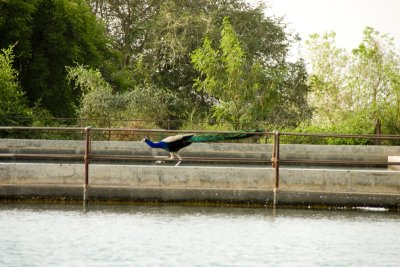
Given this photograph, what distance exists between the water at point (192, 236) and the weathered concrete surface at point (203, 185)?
1.41 feet

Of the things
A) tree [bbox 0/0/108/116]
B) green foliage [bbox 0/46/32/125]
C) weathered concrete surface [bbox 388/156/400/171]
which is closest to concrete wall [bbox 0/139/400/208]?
weathered concrete surface [bbox 388/156/400/171]

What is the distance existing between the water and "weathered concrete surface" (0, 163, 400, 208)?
43 centimetres

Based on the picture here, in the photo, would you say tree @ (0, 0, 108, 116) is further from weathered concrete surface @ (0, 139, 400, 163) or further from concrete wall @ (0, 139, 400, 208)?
concrete wall @ (0, 139, 400, 208)

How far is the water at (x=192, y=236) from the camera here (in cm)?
1296

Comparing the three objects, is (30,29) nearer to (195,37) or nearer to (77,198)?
(195,37)

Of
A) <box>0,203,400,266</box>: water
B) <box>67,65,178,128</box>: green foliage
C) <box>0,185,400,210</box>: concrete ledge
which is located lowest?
<box>0,203,400,266</box>: water

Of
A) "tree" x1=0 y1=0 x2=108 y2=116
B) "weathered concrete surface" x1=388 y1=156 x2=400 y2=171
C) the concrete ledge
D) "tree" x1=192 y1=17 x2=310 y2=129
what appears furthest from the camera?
"tree" x1=0 y1=0 x2=108 y2=116

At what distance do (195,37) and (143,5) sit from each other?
7.59m

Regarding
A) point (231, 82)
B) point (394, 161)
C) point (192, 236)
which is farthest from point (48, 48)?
point (192, 236)

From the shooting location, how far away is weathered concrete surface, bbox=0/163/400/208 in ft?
Result: 64.7

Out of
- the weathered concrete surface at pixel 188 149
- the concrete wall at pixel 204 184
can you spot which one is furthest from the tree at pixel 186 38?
the concrete wall at pixel 204 184

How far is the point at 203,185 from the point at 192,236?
496 centimetres

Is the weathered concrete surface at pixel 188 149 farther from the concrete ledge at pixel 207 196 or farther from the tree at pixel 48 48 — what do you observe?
the tree at pixel 48 48

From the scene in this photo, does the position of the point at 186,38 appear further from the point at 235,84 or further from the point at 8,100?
the point at 8,100
